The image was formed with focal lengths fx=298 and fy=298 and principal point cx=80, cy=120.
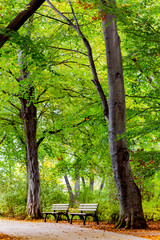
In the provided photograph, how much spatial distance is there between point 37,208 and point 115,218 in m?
4.26

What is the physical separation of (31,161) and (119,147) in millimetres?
6504

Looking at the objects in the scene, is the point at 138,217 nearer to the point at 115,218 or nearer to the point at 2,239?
the point at 115,218

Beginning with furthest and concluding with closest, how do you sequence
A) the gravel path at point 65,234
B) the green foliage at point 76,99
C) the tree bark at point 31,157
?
1. the tree bark at point 31,157
2. the green foliage at point 76,99
3. the gravel path at point 65,234

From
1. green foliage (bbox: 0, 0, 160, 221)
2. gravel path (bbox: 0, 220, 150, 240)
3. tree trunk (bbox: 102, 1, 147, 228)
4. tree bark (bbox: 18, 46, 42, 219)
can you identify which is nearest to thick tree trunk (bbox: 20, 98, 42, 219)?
tree bark (bbox: 18, 46, 42, 219)

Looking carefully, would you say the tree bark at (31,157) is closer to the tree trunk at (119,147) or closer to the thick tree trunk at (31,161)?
the thick tree trunk at (31,161)

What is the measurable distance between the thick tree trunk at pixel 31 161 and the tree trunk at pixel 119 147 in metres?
→ 5.80

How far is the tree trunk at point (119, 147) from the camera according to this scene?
32.9ft

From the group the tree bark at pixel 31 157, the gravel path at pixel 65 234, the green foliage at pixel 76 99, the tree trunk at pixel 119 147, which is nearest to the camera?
the gravel path at pixel 65 234

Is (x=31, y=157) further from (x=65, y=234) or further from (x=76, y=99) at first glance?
(x=65, y=234)

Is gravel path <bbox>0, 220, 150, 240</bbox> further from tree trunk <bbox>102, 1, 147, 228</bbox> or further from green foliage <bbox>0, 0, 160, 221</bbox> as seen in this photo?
green foliage <bbox>0, 0, 160, 221</bbox>

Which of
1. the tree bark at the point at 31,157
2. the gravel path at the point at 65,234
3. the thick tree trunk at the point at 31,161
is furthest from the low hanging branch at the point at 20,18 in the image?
the thick tree trunk at the point at 31,161

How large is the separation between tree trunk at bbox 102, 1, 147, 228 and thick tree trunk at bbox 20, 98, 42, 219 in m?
5.80

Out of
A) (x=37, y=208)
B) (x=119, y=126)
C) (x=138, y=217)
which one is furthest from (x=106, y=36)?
(x=37, y=208)

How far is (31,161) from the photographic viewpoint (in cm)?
1541
